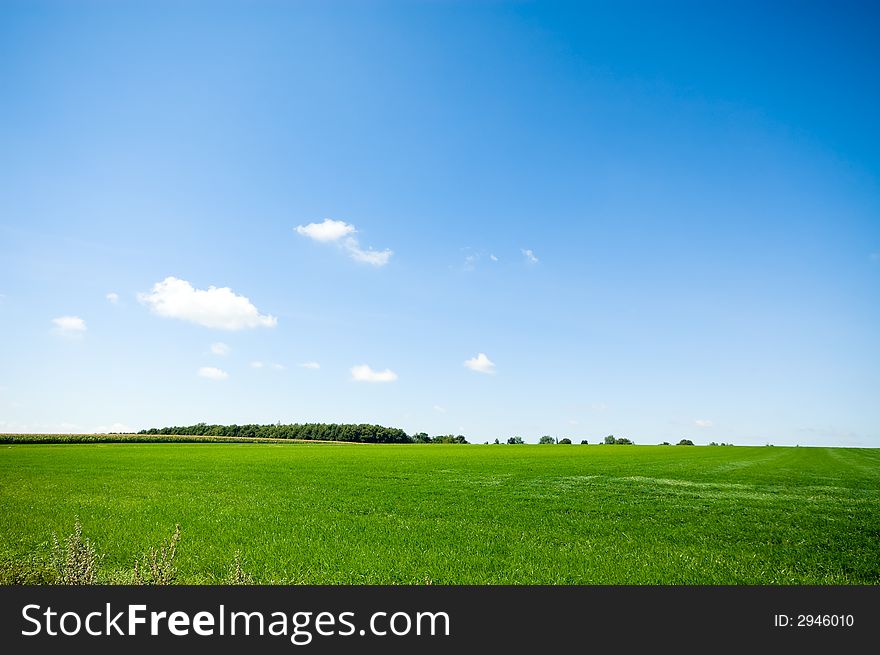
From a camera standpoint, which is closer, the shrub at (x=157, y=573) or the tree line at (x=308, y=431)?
the shrub at (x=157, y=573)

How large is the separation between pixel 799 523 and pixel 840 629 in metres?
10.8

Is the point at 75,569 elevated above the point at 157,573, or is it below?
above

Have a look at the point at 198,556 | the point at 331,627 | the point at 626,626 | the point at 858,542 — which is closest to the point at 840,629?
the point at 626,626

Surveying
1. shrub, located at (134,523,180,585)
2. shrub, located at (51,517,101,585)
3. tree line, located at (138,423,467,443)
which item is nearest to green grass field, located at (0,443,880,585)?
shrub, located at (134,523,180,585)

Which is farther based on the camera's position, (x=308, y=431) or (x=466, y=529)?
(x=308, y=431)

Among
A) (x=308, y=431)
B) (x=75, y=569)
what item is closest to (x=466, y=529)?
(x=75, y=569)

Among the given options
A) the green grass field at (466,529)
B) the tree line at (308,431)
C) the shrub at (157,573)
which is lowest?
the tree line at (308,431)

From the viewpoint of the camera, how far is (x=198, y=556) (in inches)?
432

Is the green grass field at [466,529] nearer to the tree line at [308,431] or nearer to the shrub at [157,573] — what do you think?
the shrub at [157,573]

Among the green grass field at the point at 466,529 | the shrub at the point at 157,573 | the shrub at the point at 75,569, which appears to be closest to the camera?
the shrub at the point at 75,569

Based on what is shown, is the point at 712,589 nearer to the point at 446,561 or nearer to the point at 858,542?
the point at 446,561

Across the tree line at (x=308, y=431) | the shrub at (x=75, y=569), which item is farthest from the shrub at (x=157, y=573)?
the tree line at (x=308, y=431)

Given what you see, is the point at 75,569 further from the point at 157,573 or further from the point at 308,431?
the point at 308,431

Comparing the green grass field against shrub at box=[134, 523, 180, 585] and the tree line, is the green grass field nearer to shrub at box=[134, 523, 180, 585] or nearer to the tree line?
shrub at box=[134, 523, 180, 585]
